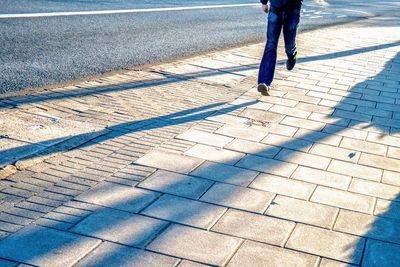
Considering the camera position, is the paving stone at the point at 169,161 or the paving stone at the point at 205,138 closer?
the paving stone at the point at 169,161

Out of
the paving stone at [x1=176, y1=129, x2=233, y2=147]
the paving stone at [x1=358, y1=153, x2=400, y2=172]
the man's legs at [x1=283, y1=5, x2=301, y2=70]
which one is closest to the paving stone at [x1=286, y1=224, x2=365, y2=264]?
→ the paving stone at [x1=358, y1=153, x2=400, y2=172]

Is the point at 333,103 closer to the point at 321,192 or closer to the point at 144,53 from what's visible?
the point at 321,192

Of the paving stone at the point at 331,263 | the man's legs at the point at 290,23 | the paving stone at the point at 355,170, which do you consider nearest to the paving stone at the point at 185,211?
the paving stone at the point at 331,263

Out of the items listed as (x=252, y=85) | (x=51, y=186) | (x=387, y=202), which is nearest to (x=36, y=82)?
(x=252, y=85)

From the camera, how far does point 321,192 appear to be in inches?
152

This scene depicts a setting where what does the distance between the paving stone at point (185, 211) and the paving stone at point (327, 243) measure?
0.49m

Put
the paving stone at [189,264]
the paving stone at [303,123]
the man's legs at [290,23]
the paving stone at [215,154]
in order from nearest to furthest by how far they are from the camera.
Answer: the paving stone at [189,264], the paving stone at [215,154], the paving stone at [303,123], the man's legs at [290,23]

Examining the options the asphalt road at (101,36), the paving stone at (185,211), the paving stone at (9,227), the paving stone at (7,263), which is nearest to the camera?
the paving stone at (7,263)

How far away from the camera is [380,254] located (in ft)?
10.1

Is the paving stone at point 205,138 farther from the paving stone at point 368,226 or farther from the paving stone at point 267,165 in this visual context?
the paving stone at point 368,226

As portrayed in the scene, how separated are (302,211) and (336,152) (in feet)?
4.27

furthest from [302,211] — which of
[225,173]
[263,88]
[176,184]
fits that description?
[263,88]

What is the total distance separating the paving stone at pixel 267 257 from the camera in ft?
9.49

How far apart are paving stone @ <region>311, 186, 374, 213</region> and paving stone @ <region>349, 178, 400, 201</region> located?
0.31 ft
